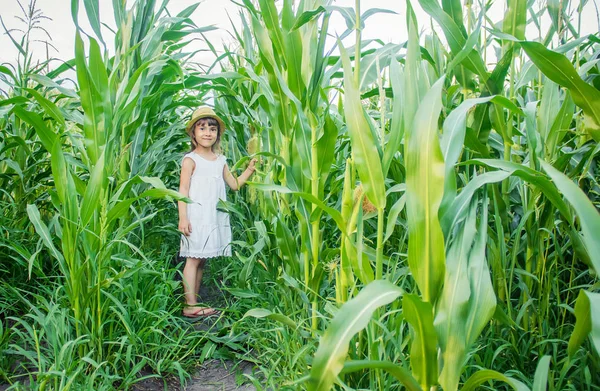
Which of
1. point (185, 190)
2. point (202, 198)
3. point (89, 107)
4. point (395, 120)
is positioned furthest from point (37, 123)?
point (395, 120)

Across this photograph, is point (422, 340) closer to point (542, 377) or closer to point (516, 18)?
point (542, 377)

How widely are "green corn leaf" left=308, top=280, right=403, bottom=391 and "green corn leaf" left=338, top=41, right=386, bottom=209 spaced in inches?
14.7

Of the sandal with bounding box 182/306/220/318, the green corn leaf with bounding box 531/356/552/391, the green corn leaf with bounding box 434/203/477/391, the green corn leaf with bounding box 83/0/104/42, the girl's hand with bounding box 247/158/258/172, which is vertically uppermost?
the green corn leaf with bounding box 83/0/104/42

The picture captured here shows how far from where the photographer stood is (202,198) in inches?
99.8

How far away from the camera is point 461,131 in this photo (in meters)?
1.05

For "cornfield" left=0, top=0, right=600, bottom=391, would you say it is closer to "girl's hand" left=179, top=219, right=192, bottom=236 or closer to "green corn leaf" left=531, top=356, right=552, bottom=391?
"green corn leaf" left=531, top=356, right=552, bottom=391

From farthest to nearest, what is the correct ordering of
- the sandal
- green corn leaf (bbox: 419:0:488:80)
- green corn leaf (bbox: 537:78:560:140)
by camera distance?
the sandal < green corn leaf (bbox: 537:78:560:140) < green corn leaf (bbox: 419:0:488:80)

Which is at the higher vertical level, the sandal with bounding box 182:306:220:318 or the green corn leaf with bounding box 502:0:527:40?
the green corn leaf with bounding box 502:0:527:40

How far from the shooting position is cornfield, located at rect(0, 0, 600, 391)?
0.95m

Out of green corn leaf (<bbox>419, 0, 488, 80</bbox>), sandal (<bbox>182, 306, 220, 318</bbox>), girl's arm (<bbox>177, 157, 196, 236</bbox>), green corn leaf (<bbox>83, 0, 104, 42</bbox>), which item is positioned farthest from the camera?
girl's arm (<bbox>177, 157, 196, 236</bbox>)

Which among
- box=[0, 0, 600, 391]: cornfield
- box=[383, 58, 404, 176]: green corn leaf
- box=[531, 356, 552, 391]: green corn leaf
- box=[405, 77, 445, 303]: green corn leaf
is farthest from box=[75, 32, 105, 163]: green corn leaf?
box=[531, 356, 552, 391]: green corn leaf

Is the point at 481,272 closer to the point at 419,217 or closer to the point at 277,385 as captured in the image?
the point at 419,217

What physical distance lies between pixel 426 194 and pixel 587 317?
A: 0.40m

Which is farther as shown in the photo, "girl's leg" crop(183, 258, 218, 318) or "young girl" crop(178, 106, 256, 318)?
"young girl" crop(178, 106, 256, 318)
